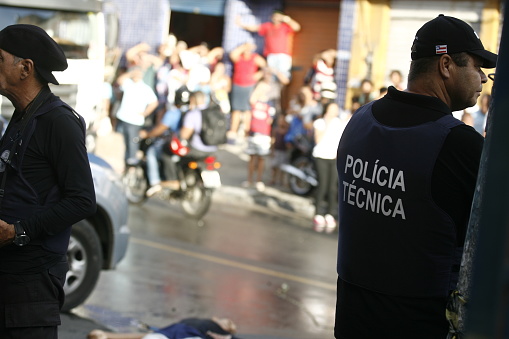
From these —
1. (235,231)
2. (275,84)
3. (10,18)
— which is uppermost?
(10,18)

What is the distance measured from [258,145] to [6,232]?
12703mm

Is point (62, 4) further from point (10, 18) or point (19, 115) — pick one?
point (19, 115)

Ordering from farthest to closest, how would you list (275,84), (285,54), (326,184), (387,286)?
(285,54) → (275,84) → (326,184) → (387,286)

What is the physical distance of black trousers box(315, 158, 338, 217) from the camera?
1369 centimetres

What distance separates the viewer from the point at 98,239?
709 centimetres

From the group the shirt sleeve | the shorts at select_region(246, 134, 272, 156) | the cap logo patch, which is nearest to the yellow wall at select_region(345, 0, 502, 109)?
the shirt sleeve

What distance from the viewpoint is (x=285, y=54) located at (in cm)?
1938

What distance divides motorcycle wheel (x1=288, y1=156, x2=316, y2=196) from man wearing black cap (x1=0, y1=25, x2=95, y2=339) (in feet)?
39.3

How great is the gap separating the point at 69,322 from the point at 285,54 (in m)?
13.3

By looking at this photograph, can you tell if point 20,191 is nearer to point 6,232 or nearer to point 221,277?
point 6,232

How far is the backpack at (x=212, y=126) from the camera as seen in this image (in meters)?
12.7

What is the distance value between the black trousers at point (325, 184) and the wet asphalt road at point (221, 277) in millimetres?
417

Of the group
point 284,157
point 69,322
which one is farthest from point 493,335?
point 284,157

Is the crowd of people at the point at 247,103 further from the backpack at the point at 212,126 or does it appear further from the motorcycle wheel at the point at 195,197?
the motorcycle wheel at the point at 195,197
